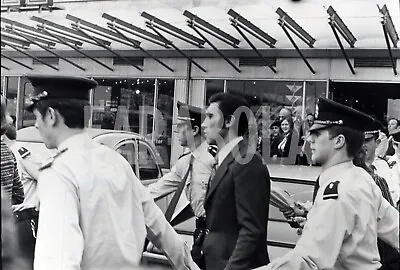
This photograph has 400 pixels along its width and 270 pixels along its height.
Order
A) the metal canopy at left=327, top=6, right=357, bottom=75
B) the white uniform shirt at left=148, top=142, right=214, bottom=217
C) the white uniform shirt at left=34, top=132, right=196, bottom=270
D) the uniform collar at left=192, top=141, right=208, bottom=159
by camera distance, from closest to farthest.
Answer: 1. the white uniform shirt at left=34, top=132, right=196, bottom=270
2. the metal canopy at left=327, top=6, right=357, bottom=75
3. the white uniform shirt at left=148, top=142, right=214, bottom=217
4. the uniform collar at left=192, top=141, right=208, bottom=159

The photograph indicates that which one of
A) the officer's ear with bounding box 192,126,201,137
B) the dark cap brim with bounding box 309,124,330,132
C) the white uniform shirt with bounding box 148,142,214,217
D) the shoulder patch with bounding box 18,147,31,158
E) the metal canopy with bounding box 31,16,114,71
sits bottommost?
the white uniform shirt with bounding box 148,142,214,217

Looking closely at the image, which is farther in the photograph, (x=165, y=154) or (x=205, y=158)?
(x=205, y=158)

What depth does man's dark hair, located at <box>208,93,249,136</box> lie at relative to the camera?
2.02 meters

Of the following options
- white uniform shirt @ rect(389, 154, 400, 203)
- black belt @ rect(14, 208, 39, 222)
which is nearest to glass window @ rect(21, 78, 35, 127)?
black belt @ rect(14, 208, 39, 222)

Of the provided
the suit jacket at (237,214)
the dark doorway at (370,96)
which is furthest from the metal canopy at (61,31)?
the dark doorway at (370,96)

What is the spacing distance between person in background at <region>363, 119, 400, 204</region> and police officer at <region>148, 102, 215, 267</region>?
62 cm

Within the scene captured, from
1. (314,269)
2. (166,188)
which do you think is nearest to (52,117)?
(166,188)

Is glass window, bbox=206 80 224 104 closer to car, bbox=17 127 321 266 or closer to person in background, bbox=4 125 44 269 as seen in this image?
car, bbox=17 127 321 266

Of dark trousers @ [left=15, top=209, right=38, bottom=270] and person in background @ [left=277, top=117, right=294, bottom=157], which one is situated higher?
person in background @ [left=277, top=117, right=294, bottom=157]

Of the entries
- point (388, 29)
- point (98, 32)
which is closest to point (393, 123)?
point (388, 29)

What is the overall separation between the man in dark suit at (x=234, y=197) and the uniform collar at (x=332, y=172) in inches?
10.3

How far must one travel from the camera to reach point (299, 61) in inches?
73.3

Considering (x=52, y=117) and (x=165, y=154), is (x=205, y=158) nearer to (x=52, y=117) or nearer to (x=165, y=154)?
(x=165, y=154)

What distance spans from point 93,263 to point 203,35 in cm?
79
